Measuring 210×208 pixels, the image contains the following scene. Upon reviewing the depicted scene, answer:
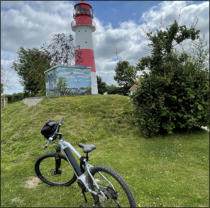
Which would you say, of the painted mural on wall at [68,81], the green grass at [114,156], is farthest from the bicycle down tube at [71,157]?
the painted mural on wall at [68,81]

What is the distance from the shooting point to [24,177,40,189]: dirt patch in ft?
11.7

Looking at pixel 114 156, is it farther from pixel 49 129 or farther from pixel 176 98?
pixel 176 98

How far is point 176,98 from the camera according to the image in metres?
6.31

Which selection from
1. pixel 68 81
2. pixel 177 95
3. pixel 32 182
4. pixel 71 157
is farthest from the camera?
pixel 68 81

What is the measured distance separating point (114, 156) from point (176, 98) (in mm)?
3383

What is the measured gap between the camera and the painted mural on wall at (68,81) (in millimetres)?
12062

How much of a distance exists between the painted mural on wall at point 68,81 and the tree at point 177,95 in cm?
709

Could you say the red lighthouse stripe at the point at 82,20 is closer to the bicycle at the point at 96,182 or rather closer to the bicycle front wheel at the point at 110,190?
the bicycle at the point at 96,182

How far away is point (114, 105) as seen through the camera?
32.0ft

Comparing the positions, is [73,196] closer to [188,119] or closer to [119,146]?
[119,146]

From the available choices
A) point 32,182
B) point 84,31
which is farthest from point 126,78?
point 84,31

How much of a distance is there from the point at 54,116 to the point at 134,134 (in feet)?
13.6

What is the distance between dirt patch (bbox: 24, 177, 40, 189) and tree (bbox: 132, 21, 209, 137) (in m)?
4.20

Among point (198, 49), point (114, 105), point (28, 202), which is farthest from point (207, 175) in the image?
point (114, 105)
